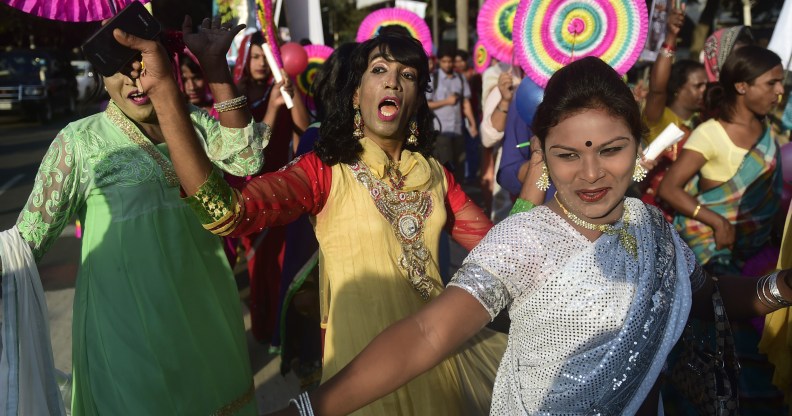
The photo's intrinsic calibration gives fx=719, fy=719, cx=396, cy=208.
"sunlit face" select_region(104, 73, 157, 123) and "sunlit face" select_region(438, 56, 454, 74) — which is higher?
"sunlit face" select_region(104, 73, 157, 123)

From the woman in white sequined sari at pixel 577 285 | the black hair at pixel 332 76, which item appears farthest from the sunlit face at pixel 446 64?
the woman in white sequined sari at pixel 577 285

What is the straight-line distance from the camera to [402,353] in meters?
1.56

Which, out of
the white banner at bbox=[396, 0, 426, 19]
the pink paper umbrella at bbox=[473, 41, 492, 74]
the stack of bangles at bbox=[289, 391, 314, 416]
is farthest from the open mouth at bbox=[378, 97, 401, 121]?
the white banner at bbox=[396, 0, 426, 19]

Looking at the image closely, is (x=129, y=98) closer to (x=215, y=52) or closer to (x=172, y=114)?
(x=215, y=52)

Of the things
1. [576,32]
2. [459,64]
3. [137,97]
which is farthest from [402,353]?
[459,64]

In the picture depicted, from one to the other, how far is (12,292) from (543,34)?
2586mm

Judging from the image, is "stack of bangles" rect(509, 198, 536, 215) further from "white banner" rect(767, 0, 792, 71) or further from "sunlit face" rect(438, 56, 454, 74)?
"sunlit face" rect(438, 56, 454, 74)

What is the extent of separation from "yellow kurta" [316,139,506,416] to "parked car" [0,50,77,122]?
1942 centimetres

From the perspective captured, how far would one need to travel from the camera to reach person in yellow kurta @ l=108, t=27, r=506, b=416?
226 cm

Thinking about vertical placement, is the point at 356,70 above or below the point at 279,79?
above

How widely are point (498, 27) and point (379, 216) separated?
154 inches

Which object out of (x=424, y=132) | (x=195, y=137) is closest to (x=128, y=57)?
(x=195, y=137)

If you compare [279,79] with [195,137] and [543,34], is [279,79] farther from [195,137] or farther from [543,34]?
[195,137]

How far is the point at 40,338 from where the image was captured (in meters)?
2.29
